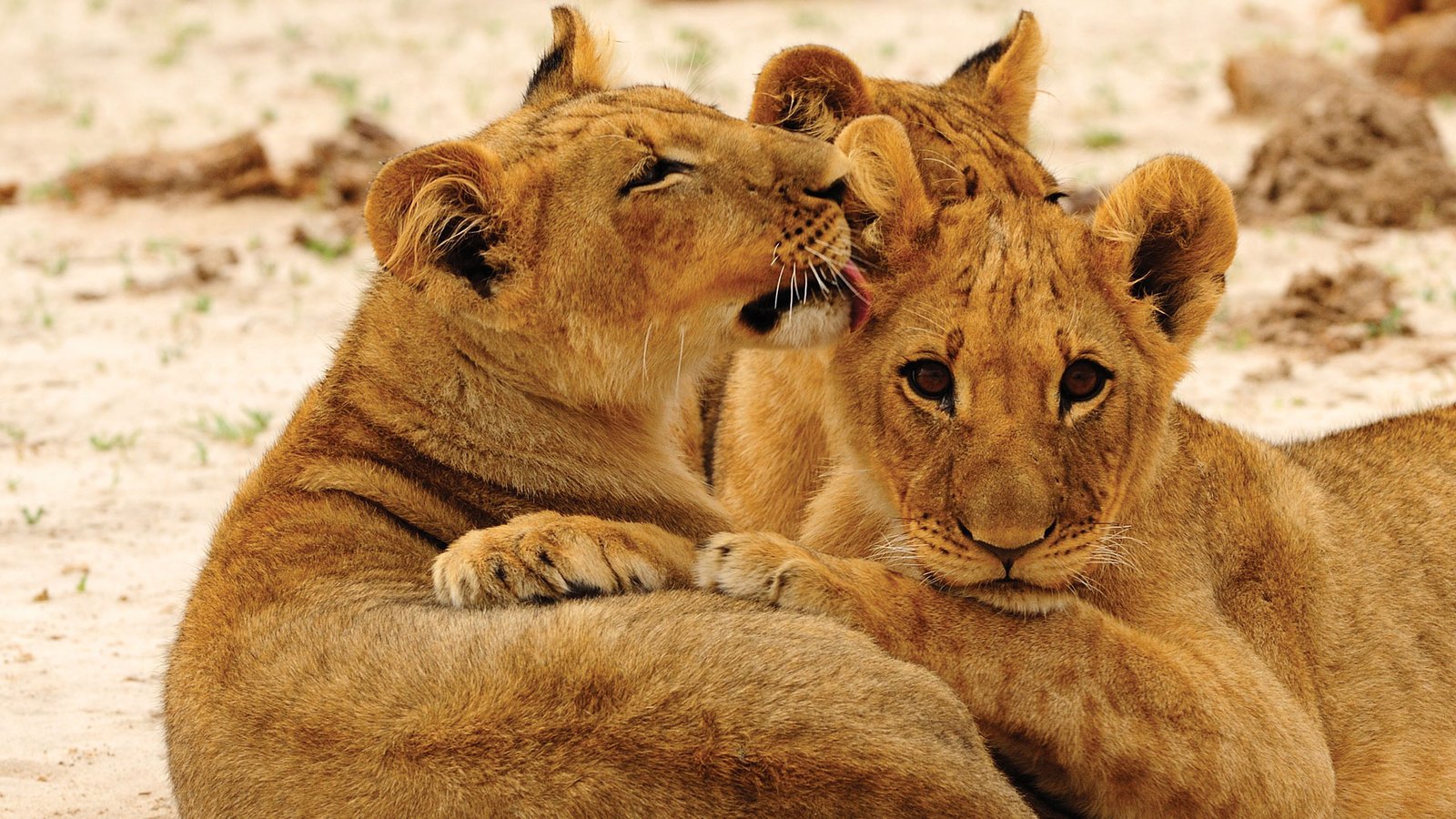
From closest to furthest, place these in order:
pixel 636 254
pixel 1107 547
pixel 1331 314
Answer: pixel 1107 547
pixel 636 254
pixel 1331 314

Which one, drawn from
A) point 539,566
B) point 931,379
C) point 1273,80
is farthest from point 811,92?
point 1273,80

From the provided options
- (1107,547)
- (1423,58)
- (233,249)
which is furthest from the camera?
(1423,58)

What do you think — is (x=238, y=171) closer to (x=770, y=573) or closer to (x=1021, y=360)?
(x=770, y=573)

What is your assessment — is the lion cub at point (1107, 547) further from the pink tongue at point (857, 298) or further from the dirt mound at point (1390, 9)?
the dirt mound at point (1390, 9)

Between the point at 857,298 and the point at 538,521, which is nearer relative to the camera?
the point at 538,521

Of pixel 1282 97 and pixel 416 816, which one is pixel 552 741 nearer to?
pixel 416 816

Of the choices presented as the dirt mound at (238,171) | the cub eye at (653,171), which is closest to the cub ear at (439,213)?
the cub eye at (653,171)

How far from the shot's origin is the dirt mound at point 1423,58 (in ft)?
39.0

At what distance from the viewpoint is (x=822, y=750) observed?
2717 millimetres

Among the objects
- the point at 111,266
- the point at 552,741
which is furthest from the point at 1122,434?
the point at 111,266

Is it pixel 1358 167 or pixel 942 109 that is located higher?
pixel 1358 167

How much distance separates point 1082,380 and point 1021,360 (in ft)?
0.55

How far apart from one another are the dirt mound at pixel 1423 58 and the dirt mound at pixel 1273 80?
0.58m

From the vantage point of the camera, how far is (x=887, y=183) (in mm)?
3660
